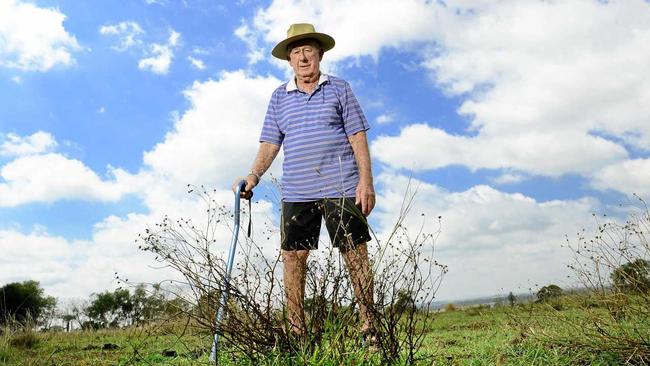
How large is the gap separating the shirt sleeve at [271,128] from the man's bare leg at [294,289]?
1046 millimetres

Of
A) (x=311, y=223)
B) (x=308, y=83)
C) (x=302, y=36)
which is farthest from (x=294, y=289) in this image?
(x=302, y=36)

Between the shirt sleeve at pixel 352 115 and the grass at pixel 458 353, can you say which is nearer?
the grass at pixel 458 353

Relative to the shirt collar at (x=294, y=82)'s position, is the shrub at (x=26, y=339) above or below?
below

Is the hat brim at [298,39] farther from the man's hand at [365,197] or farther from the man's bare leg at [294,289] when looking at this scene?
the man's bare leg at [294,289]

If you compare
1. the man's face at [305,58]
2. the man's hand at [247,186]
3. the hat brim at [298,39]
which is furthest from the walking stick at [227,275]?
the hat brim at [298,39]

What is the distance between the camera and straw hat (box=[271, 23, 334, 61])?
195 inches

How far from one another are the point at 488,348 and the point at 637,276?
1.39 m

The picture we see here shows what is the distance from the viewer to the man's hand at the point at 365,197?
14.2ft

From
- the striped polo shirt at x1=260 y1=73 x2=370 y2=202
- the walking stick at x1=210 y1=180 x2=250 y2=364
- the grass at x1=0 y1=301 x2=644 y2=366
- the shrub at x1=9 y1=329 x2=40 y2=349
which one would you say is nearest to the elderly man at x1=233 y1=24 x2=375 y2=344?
the striped polo shirt at x1=260 y1=73 x2=370 y2=202

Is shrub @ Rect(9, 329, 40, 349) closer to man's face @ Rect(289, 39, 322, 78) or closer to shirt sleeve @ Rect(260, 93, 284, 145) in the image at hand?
shirt sleeve @ Rect(260, 93, 284, 145)

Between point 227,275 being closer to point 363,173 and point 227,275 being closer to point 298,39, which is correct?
point 363,173

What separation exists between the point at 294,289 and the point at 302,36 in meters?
2.08

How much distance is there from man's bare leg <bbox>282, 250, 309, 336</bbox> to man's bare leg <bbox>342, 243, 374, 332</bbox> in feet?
0.99

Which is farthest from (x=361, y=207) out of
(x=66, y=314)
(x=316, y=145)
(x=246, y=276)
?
(x=66, y=314)
